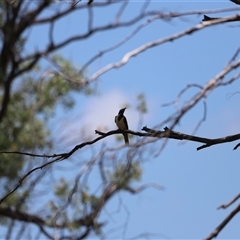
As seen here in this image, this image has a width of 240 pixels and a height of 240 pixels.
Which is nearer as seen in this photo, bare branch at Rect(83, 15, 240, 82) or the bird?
bare branch at Rect(83, 15, 240, 82)

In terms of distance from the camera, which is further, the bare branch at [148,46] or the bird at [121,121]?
the bird at [121,121]

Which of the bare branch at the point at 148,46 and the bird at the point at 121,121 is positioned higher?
the bird at the point at 121,121

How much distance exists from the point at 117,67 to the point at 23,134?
9.04 m

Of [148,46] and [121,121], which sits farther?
[121,121]

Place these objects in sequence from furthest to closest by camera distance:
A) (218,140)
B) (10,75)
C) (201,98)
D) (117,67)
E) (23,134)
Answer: (10,75)
(23,134)
(218,140)
(117,67)
(201,98)

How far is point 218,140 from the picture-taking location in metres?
2.20

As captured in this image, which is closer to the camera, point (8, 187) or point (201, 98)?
point (201, 98)

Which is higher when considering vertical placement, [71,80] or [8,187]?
[8,187]

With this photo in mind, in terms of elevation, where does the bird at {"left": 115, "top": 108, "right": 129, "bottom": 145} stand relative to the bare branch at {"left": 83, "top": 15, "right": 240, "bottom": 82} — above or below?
above

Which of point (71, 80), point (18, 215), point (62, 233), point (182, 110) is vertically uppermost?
point (18, 215)

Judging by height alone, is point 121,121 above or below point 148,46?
above

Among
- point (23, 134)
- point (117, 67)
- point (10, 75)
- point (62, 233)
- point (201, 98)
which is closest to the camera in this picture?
point (201, 98)

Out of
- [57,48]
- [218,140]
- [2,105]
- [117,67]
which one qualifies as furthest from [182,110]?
[57,48]

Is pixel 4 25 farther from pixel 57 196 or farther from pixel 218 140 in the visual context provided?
pixel 218 140
